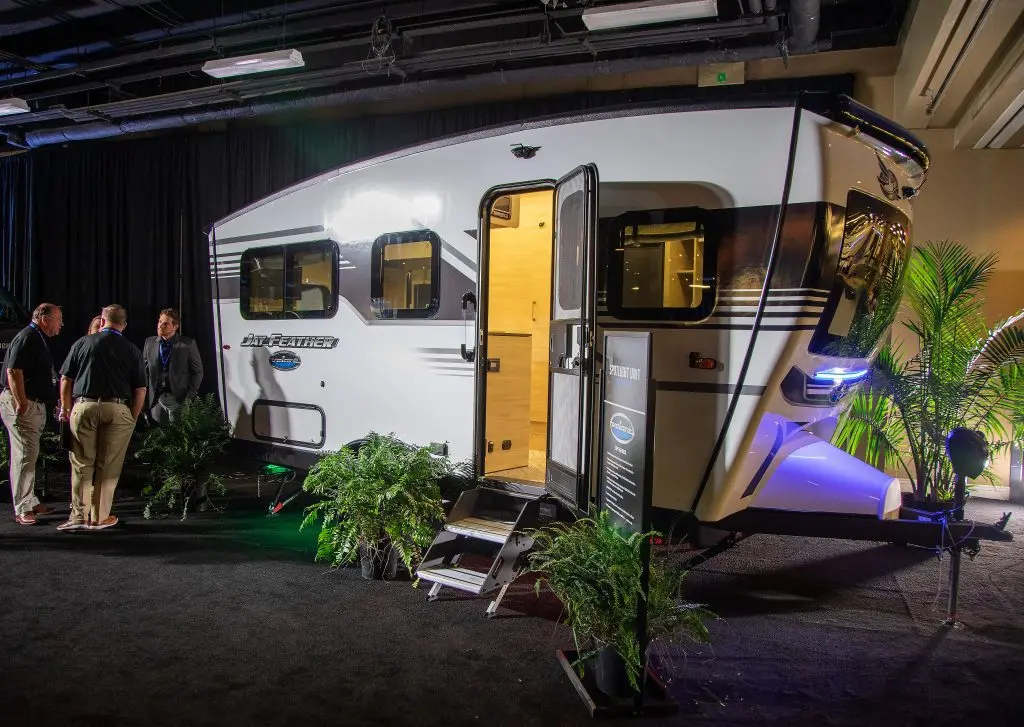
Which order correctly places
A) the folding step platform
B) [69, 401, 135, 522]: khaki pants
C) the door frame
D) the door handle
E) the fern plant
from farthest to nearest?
the fern plant, [69, 401, 135, 522]: khaki pants, the door handle, the door frame, the folding step platform

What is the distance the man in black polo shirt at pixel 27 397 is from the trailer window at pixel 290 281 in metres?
1.79

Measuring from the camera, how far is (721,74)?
880 centimetres

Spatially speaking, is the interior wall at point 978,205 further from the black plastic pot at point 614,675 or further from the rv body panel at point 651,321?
the black plastic pot at point 614,675

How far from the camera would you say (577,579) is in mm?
3510

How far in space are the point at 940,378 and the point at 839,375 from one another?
133 centimetres

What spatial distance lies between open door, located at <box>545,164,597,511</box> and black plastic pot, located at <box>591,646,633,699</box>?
3.90 ft

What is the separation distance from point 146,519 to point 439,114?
20.8 ft

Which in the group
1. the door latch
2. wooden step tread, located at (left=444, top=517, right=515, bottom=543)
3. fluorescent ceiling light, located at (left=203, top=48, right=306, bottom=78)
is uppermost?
fluorescent ceiling light, located at (left=203, top=48, right=306, bottom=78)

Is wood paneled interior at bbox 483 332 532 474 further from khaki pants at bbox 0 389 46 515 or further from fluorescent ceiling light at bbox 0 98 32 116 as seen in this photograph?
fluorescent ceiling light at bbox 0 98 32 116

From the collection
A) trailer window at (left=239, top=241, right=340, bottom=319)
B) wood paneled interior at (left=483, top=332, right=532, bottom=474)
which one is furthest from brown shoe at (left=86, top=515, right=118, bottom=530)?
wood paneled interior at (left=483, top=332, right=532, bottom=474)

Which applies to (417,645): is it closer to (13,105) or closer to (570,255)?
(570,255)

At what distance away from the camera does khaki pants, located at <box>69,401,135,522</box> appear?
6137 millimetres

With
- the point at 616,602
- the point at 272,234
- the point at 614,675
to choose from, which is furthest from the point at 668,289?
the point at 272,234

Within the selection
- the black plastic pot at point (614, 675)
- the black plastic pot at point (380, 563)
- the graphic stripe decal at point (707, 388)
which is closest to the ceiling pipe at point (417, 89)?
the graphic stripe decal at point (707, 388)
